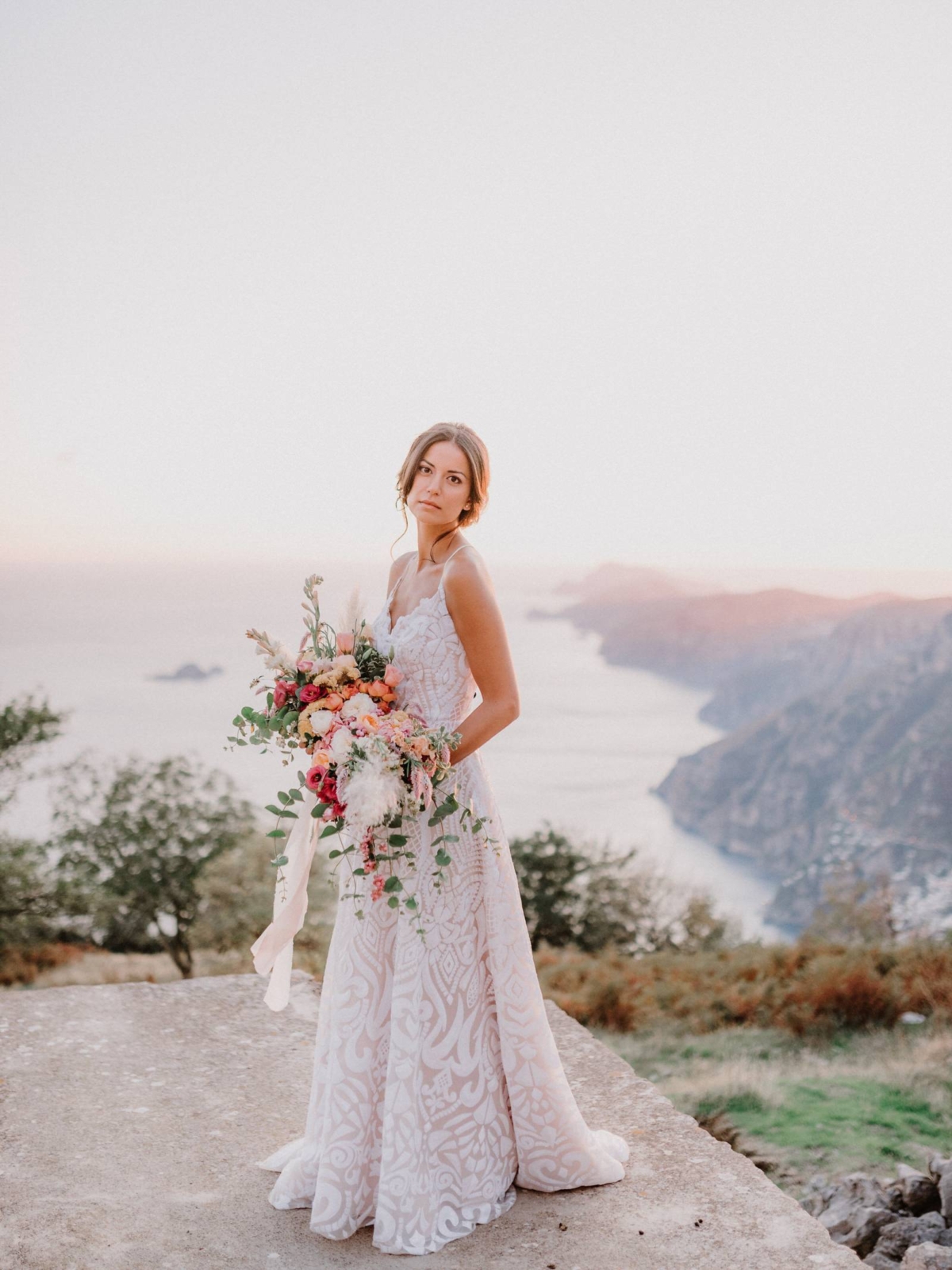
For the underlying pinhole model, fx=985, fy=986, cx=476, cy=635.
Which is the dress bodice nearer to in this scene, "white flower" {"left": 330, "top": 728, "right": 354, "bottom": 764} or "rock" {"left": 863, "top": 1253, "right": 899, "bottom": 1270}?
"white flower" {"left": 330, "top": 728, "right": 354, "bottom": 764}

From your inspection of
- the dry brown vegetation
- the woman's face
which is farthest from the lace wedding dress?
the dry brown vegetation

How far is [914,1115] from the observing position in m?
5.35

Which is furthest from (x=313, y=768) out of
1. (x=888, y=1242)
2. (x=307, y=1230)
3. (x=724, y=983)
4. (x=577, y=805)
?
(x=577, y=805)

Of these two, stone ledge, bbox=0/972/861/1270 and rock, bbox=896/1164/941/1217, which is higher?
stone ledge, bbox=0/972/861/1270

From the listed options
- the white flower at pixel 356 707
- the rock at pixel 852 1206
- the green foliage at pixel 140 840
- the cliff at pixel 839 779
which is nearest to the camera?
the white flower at pixel 356 707

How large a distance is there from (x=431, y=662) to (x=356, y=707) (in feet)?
1.18

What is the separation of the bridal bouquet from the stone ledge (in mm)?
1120

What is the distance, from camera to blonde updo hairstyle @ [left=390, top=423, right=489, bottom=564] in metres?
3.15

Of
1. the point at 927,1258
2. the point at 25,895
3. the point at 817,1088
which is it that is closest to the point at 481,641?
the point at 927,1258

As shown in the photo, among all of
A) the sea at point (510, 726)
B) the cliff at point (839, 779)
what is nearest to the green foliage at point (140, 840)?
the sea at point (510, 726)

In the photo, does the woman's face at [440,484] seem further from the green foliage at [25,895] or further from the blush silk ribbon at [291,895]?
the green foliage at [25,895]

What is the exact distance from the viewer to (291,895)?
3281mm

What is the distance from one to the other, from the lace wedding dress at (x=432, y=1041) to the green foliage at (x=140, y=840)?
8110mm

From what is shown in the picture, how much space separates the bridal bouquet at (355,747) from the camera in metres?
2.75
